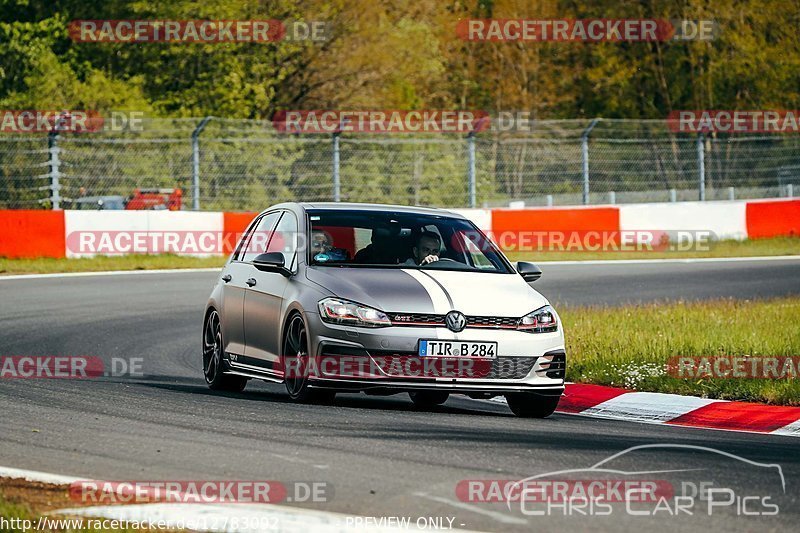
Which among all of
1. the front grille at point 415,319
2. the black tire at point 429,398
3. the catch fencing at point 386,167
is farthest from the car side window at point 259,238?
the catch fencing at point 386,167

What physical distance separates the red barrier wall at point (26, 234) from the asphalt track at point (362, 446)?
462 inches

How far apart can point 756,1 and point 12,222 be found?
115 ft

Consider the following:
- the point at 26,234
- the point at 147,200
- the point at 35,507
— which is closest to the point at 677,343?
the point at 35,507

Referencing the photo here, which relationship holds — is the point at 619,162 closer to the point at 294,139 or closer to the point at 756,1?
the point at 294,139

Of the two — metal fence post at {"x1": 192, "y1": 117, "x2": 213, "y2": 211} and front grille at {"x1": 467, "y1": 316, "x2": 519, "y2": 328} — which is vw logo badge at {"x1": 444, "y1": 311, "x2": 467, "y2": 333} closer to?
front grille at {"x1": 467, "y1": 316, "x2": 519, "y2": 328}

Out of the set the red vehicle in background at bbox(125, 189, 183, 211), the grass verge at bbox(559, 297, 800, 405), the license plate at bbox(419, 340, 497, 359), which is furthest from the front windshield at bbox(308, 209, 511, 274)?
the red vehicle in background at bbox(125, 189, 183, 211)

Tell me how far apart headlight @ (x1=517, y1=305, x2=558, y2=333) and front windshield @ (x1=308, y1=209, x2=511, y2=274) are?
760mm

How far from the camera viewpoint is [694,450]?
328 inches

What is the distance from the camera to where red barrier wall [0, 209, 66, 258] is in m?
25.5

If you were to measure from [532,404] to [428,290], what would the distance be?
1.08 meters

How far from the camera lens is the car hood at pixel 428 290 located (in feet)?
32.7

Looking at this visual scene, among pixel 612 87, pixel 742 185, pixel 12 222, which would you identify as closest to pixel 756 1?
pixel 612 87

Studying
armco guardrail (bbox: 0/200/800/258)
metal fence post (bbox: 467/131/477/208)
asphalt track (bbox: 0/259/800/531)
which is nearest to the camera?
asphalt track (bbox: 0/259/800/531)

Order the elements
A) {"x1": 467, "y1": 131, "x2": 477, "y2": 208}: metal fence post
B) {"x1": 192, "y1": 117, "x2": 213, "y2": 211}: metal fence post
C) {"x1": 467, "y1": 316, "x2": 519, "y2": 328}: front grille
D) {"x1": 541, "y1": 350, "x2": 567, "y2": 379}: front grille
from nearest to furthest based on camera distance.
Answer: {"x1": 467, "y1": 316, "x2": 519, "y2": 328}: front grille → {"x1": 541, "y1": 350, "x2": 567, "y2": 379}: front grille → {"x1": 192, "y1": 117, "x2": 213, "y2": 211}: metal fence post → {"x1": 467, "y1": 131, "x2": 477, "y2": 208}: metal fence post
